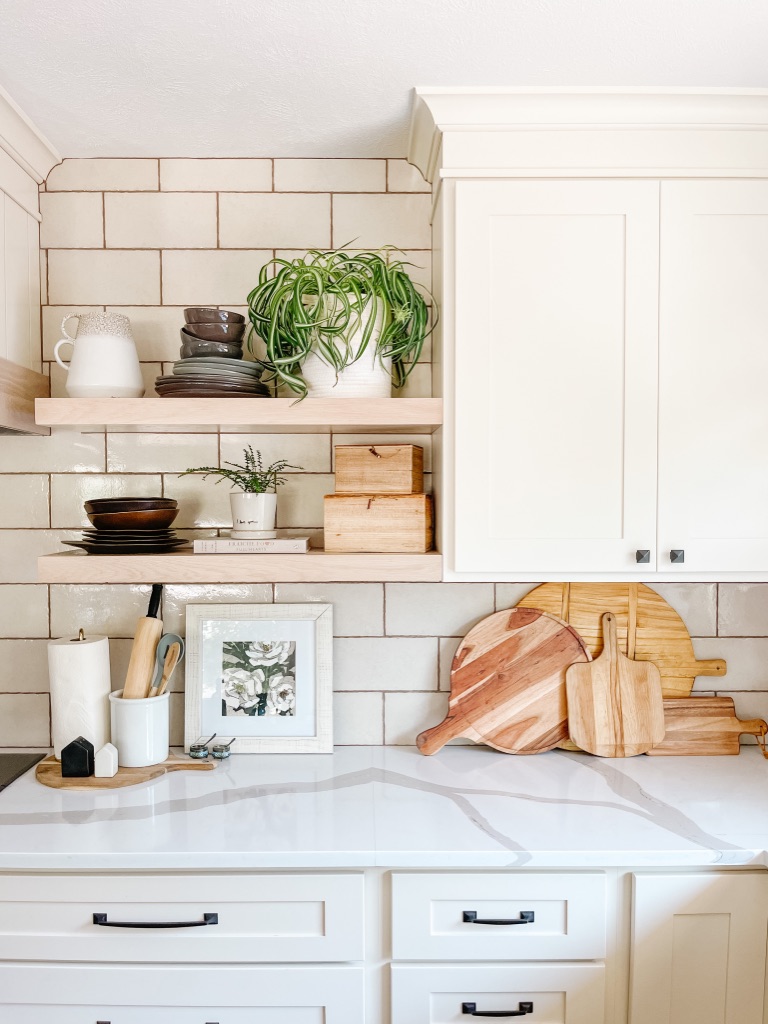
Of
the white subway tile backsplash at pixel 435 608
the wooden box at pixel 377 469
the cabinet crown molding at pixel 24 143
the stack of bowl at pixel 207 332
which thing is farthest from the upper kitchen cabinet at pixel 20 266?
the white subway tile backsplash at pixel 435 608

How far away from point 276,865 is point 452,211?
1310mm

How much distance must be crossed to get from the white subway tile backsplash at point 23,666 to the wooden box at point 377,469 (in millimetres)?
881

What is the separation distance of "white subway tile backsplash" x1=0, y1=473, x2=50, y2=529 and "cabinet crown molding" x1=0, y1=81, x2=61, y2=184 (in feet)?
2.37

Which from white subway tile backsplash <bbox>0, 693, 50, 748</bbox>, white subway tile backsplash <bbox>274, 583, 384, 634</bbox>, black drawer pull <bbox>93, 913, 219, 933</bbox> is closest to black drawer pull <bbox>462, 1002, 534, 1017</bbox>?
black drawer pull <bbox>93, 913, 219, 933</bbox>

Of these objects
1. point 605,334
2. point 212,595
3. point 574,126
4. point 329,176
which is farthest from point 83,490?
point 574,126

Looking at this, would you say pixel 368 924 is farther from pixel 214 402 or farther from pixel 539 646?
pixel 214 402

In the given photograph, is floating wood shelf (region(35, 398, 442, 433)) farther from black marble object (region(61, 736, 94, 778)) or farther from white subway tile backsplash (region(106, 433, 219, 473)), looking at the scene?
black marble object (region(61, 736, 94, 778))

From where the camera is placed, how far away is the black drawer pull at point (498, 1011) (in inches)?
56.1

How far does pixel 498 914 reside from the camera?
1.43 metres

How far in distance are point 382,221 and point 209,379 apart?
618 millimetres

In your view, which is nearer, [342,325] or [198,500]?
[342,325]

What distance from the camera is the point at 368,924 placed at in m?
1.43

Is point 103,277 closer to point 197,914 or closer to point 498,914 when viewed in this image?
point 197,914

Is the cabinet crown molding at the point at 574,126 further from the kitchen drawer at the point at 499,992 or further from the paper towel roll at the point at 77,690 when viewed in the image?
the kitchen drawer at the point at 499,992
